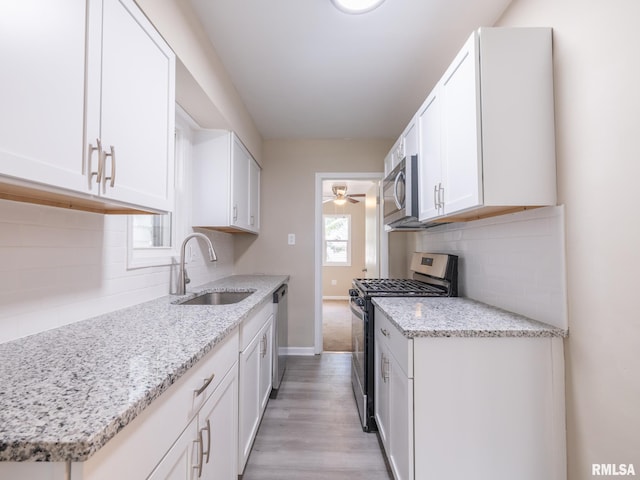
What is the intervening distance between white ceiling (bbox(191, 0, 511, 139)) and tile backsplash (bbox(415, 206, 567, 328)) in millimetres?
1115

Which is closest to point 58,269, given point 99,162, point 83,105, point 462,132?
point 99,162

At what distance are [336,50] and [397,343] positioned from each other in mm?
1762

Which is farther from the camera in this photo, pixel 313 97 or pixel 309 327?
pixel 309 327

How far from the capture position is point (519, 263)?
146 cm

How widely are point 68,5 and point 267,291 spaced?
64.0 inches

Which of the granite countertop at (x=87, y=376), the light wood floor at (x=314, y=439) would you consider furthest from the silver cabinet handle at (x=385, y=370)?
the granite countertop at (x=87, y=376)

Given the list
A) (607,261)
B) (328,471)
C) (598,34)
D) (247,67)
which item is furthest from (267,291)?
(598,34)

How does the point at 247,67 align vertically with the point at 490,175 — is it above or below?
above

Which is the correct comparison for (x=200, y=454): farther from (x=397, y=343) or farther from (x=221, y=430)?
(x=397, y=343)

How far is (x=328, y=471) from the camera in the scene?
1638 millimetres

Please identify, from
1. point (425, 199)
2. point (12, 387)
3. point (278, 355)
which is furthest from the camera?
point (278, 355)

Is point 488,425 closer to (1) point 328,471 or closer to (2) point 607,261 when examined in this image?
(2) point 607,261

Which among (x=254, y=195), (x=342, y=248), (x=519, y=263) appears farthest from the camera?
(x=342, y=248)

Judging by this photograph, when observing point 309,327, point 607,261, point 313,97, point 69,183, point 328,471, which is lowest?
point 328,471
